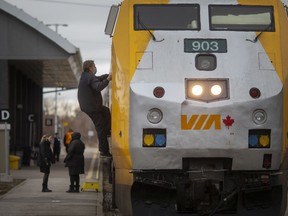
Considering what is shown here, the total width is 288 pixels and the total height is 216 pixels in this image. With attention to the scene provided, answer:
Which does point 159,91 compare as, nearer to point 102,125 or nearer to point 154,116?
point 154,116

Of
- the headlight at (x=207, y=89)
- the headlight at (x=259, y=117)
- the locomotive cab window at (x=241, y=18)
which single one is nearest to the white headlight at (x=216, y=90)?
the headlight at (x=207, y=89)

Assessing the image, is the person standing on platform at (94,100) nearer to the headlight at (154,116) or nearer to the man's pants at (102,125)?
the man's pants at (102,125)

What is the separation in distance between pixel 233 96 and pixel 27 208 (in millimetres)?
6818

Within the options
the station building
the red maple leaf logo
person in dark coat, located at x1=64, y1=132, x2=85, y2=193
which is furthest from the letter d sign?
the red maple leaf logo

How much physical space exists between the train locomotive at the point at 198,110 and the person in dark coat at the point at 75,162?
931 centimetres

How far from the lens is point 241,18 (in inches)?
368

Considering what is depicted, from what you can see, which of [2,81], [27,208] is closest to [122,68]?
[27,208]

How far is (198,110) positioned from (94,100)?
223cm

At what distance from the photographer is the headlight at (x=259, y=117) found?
873 cm

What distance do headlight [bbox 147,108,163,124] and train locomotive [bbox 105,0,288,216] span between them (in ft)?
0.04

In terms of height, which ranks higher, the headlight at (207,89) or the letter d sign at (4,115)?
the letter d sign at (4,115)

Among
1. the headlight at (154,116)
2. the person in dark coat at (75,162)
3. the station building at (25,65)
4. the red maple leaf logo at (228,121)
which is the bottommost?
the person in dark coat at (75,162)

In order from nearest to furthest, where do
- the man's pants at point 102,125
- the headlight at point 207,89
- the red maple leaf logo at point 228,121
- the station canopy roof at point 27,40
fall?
the red maple leaf logo at point 228,121, the headlight at point 207,89, the man's pants at point 102,125, the station canopy roof at point 27,40

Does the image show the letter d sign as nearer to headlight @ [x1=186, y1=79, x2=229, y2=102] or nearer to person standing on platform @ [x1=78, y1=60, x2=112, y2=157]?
person standing on platform @ [x1=78, y1=60, x2=112, y2=157]
